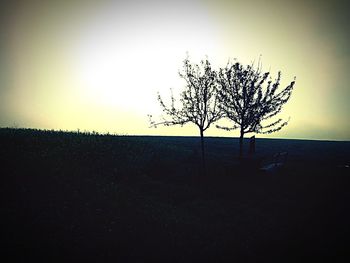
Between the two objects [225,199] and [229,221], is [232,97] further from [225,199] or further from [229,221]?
[229,221]

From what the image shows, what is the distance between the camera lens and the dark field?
25.3 feet

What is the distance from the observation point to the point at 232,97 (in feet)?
78.7

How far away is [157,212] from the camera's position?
1130 cm

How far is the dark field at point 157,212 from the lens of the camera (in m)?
7.73

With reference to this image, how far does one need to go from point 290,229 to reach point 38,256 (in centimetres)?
939

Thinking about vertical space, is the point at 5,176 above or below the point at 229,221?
above

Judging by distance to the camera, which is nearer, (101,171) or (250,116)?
(101,171)

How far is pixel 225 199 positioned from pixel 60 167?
1062 cm

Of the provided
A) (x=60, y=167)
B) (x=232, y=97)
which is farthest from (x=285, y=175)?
(x=60, y=167)

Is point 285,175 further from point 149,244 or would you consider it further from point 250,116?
point 149,244

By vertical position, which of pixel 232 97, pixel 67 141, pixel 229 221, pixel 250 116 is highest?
pixel 232 97

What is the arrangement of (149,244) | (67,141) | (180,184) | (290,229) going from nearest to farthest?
(149,244)
(290,229)
(180,184)
(67,141)

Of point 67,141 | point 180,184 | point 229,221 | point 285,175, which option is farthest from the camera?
point 67,141

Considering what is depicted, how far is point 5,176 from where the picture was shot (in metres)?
12.5
